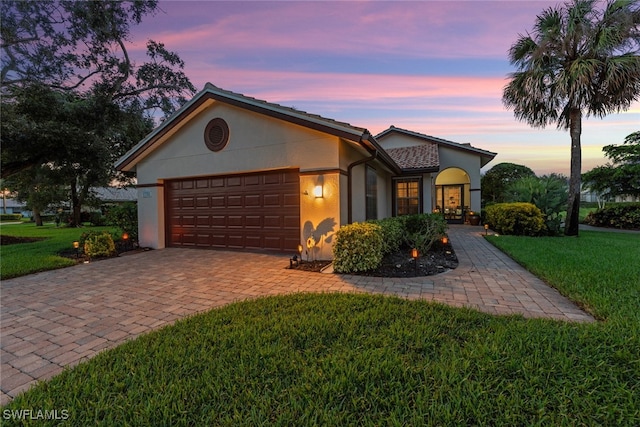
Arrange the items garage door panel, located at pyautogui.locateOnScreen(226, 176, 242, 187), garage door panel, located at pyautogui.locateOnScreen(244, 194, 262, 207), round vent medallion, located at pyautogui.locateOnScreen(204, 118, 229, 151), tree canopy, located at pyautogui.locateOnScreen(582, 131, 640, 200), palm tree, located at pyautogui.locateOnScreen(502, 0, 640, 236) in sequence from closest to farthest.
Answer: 1. garage door panel, located at pyautogui.locateOnScreen(244, 194, 262, 207)
2. round vent medallion, located at pyautogui.locateOnScreen(204, 118, 229, 151)
3. garage door panel, located at pyautogui.locateOnScreen(226, 176, 242, 187)
4. palm tree, located at pyautogui.locateOnScreen(502, 0, 640, 236)
5. tree canopy, located at pyautogui.locateOnScreen(582, 131, 640, 200)

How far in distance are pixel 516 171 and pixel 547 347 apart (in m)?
27.4

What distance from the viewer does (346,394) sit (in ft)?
6.74

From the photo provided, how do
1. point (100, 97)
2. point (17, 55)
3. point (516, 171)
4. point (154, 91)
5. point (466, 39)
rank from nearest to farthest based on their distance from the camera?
point (466, 39) < point (17, 55) < point (100, 97) < point (154, 91) < point (516, 171)

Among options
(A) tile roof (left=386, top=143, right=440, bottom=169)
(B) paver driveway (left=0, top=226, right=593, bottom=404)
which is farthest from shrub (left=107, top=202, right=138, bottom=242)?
(A) tile roof (left=386, top=143, right=440, bottom=169)

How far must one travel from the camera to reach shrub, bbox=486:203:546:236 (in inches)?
424

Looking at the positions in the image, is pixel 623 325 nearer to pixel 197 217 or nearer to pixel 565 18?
pixel 197 217

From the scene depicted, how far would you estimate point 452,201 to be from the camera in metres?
18.3

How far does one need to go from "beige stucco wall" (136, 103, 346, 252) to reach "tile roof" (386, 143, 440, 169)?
25.4 feet

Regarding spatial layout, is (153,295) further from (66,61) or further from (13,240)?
(13,240)

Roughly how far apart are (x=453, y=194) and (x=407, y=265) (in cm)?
1425

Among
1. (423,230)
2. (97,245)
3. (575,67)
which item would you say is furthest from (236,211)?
(575,67)

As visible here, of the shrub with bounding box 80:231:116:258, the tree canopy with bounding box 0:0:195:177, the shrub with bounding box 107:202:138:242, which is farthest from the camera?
the shrub with bounding box 107:202:138:242

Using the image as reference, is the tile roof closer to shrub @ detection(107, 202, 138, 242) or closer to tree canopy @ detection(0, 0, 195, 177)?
shrub @ detection(107, 202, 138, 242)

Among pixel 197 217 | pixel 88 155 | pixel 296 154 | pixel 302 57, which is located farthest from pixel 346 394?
pixel 88 155
